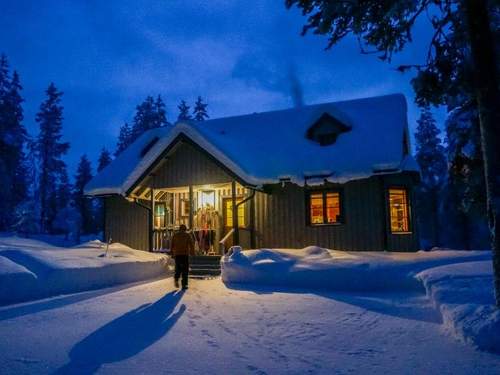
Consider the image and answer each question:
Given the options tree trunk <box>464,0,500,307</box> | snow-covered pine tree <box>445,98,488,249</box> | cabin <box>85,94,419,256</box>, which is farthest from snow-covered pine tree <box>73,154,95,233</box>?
tree trunk <box>464,0,500,307</box>

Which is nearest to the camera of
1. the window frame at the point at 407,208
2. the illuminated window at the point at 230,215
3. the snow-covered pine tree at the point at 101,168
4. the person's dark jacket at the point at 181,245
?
the person's dark jacket at the point at 181,245

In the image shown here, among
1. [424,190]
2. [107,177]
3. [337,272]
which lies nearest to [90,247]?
[107,177]

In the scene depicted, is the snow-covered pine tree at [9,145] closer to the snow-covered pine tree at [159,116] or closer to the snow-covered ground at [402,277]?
the snow-covered pine tree at [159,116]

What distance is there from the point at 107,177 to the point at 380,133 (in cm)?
1294

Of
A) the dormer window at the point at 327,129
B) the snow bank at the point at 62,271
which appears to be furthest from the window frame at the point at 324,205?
the snow bank at the point at 62,271

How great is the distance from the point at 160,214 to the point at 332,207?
8364 mm

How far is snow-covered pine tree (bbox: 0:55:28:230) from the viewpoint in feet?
95.9

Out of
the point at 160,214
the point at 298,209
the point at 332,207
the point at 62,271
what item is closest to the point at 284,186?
the point at 298,209

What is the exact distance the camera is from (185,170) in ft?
55.4

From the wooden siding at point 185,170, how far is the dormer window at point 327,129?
14.6ft

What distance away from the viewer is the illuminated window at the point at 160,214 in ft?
62.3

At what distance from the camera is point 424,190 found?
33.8 meters

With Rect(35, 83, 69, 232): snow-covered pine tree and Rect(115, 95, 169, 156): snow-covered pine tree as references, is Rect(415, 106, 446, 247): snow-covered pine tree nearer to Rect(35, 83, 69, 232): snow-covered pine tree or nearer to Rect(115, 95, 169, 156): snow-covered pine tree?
Rect(115, 95, 169, 156): snow-covered pine tree

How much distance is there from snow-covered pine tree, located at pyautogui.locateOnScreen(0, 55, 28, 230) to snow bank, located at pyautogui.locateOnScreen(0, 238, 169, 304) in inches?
804
